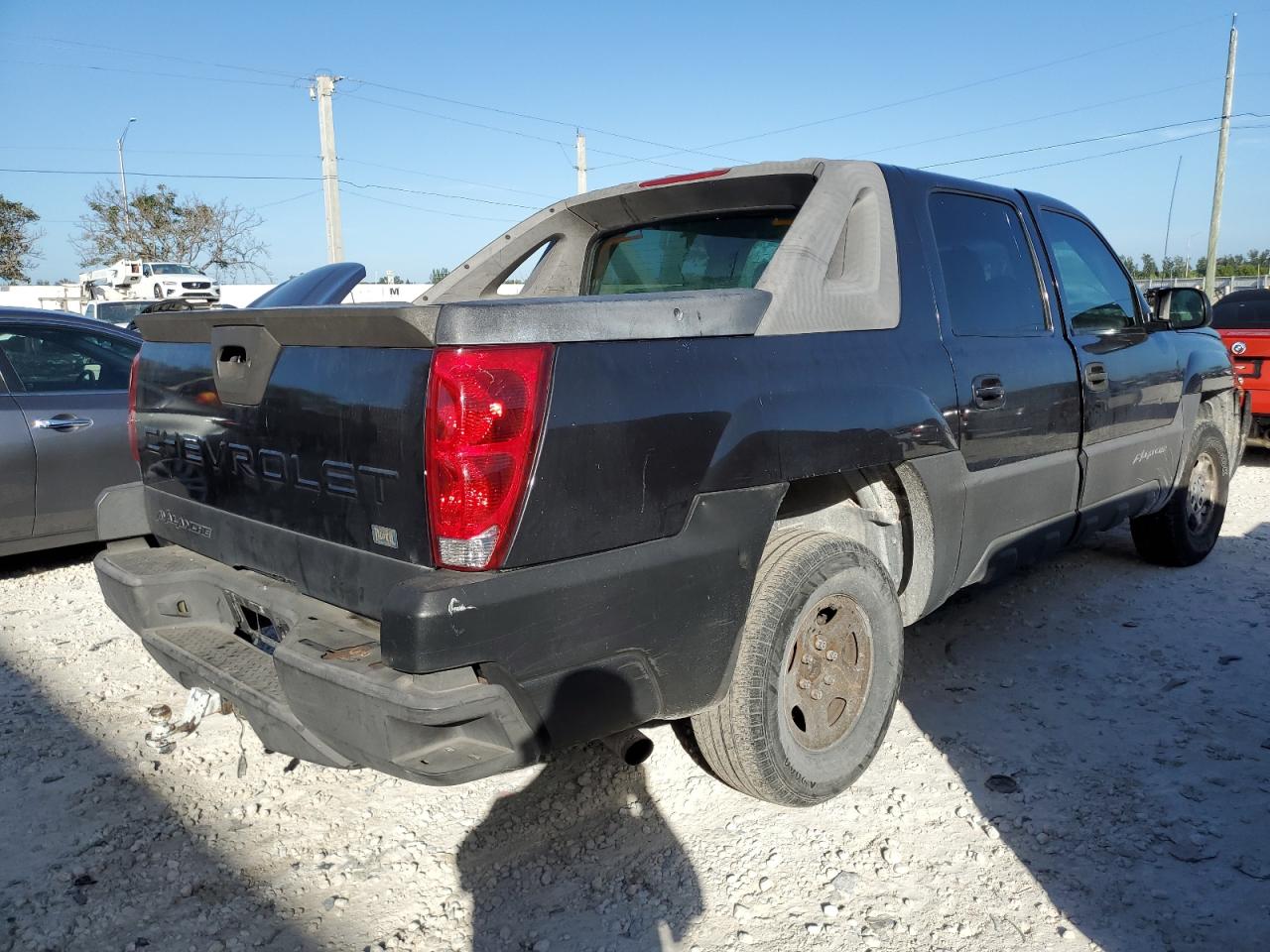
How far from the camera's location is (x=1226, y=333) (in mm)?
8328

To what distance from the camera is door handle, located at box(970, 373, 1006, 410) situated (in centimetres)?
334

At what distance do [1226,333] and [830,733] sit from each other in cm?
729

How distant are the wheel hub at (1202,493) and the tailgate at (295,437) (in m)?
4.80

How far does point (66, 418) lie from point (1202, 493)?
6509 mm

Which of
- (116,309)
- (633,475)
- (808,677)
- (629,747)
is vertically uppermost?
(116,309)

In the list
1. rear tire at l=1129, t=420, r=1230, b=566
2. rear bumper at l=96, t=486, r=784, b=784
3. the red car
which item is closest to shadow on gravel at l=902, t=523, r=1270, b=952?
rear tire at l=1129, t=420, r=1230, b=566

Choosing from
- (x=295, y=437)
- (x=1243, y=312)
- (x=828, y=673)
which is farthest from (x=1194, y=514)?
(x=295, y=437)

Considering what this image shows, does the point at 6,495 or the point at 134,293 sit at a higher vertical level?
the point at 134,293

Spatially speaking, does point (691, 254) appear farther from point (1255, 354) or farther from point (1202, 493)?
point (1255, 354)

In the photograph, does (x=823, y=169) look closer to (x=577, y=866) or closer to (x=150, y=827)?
(x=577, y=866)

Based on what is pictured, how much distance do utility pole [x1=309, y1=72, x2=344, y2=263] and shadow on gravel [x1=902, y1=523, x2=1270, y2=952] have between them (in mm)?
19795

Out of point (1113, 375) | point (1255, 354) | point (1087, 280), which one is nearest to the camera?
point (1113, 375)

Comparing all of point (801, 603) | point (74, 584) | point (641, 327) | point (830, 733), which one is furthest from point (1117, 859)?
point (74, 584)

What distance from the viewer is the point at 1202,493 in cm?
557
